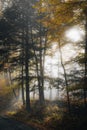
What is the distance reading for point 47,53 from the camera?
87.2 feet

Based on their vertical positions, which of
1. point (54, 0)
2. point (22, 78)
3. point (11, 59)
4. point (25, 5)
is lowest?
point (22, 78)

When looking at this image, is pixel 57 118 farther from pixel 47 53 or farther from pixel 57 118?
pixel 47 53

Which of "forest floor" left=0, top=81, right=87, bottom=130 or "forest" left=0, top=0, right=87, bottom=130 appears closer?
"forest" left=0, top=0, right=87, bottom=130

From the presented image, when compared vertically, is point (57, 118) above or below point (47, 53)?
below

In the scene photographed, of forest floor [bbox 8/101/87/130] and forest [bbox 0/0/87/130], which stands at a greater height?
forest [bbox 0/0/87/130]

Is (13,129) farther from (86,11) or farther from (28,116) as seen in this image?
(86,11)

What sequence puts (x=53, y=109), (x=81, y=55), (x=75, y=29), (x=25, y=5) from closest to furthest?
(x=81, y=55) → (x=75, y=29) → (x=53, y=109) → (x=25, y=5)

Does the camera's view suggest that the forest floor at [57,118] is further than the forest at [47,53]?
Yes

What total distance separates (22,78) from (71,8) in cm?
1310

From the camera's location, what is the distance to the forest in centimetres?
1534

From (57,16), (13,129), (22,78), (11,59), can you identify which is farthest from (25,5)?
(13,129)

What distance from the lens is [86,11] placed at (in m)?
13.3

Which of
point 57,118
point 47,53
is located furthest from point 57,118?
point 47,53

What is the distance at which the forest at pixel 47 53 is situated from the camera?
15.3m
